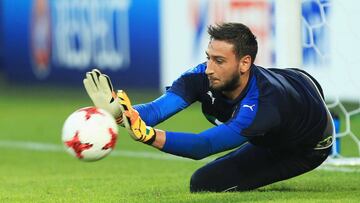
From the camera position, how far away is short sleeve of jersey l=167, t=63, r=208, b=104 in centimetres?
783

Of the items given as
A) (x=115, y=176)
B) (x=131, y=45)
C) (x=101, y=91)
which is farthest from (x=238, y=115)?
(x=131, y=45)

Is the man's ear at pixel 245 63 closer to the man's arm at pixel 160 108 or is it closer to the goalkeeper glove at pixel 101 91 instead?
the man's arm at pixel 160 108

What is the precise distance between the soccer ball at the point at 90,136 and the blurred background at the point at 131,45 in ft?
15.5

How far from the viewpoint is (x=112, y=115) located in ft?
23.9

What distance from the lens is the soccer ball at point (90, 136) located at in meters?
6.94

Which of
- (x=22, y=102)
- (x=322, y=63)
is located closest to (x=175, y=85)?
(x=322, y=63)

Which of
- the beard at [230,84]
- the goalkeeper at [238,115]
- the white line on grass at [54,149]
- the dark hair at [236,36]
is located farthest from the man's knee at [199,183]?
the white line on grass at [54,149]

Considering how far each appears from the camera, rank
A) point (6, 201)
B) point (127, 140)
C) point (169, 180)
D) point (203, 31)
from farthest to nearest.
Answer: point (203, 31) → point (127, 140) → point (169, 180) → point (6, 201)

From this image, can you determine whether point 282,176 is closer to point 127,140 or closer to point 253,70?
point 253,70

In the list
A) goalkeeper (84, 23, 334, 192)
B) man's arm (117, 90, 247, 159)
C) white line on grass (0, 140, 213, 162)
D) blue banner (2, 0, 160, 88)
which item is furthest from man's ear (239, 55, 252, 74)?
blue banner (2, 0, 160, 88)


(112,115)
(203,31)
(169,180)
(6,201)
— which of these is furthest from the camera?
(203,31)

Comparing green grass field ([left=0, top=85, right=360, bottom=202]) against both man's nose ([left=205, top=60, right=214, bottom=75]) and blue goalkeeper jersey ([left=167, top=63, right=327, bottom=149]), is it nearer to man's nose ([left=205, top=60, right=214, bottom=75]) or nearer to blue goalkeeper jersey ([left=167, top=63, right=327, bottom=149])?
blue goalkeeper jersey ([left=167, top=63, right=327, bottom=149])

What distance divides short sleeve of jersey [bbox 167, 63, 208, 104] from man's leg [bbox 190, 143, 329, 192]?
694 millimetres

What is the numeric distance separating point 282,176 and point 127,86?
1227 cm
